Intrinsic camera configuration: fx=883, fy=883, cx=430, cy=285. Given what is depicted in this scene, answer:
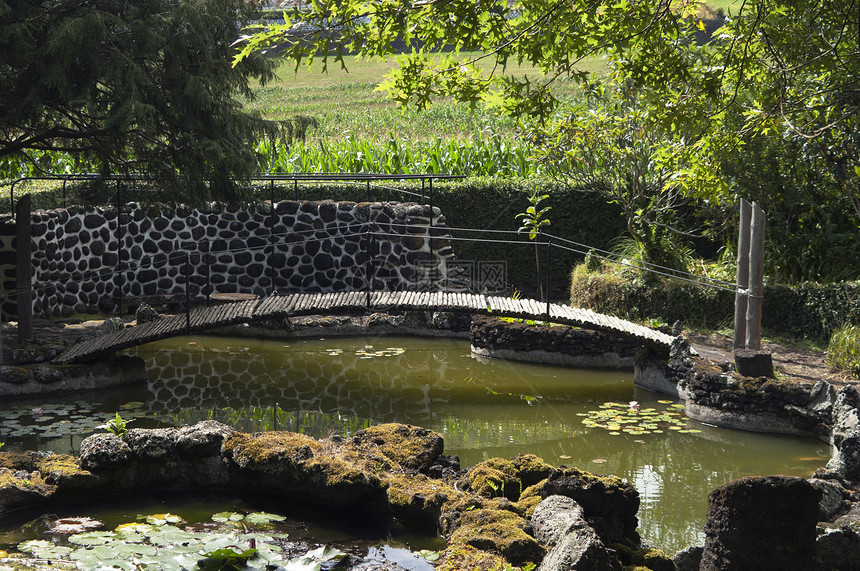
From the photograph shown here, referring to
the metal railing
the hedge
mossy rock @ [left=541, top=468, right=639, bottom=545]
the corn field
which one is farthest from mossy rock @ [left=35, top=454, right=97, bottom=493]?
the corn field

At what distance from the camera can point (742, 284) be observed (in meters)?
10.2

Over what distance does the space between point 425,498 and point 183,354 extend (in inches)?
255

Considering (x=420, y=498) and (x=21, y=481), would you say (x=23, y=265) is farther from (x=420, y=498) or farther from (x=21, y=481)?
(x=420, y=498)

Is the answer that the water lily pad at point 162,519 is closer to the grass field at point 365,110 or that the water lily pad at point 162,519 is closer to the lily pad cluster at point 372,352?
the lily pad cluster at point 372,352

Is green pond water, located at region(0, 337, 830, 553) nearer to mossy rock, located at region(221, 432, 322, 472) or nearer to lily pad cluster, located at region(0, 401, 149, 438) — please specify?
lily pad cluster, located at region(0, 401, 149, 438)

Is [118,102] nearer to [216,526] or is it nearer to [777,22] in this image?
[216,526]

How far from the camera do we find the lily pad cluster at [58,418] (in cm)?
799

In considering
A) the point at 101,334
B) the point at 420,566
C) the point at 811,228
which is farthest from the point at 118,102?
the point at 811,228

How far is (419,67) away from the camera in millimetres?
6148

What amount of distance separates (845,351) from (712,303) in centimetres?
241

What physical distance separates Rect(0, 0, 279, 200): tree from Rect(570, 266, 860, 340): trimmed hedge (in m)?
5.16

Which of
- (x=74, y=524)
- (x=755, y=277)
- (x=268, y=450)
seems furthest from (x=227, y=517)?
(x=755, y=277)

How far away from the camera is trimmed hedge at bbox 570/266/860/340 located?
36.4 ft

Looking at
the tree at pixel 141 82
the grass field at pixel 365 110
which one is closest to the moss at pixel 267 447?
the tree at pixel 141 82
